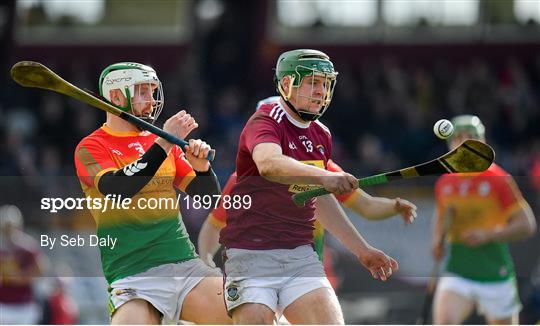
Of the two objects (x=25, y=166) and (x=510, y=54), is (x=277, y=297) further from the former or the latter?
(x=510, y=54)

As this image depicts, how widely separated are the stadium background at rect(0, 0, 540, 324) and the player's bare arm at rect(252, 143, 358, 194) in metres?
6.61

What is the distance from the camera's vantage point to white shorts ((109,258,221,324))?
619 centimetres

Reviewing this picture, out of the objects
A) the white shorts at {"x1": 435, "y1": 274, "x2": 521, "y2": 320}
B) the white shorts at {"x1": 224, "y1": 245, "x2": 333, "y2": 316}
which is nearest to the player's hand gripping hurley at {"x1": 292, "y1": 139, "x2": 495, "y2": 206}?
the white shorts at {"x1": 224, "y1": 245, "x2": 333, "y2": 316}

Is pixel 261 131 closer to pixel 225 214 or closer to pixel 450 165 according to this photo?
pixel 225 214

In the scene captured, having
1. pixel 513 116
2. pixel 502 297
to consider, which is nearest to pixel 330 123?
pixel 513 116

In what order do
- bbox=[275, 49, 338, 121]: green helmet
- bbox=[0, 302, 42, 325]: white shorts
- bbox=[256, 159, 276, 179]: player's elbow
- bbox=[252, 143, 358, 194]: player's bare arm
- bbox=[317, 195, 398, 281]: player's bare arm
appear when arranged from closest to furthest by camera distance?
1. bbox=[252, 143, 358, 194]: player's bare arm
2. bbox=[256, 159, 276, 179]: player's elbow
3. bbox=[275, 49, 338, 121]: green helmet
4. bbox=[317, 195, 398, 281]: player's bare arm
5. bbox=[0, 302, 42, 325]: white shorts

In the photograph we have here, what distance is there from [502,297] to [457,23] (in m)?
9.01

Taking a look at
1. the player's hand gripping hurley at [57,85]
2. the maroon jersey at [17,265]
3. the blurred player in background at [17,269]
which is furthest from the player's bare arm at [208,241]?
the maroon jersey at [17,265]

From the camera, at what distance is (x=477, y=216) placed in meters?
9.06

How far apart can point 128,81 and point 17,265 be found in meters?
5.15

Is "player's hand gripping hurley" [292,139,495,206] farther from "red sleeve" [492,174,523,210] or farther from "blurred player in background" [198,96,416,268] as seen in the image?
"red sleeve" [492,174,523,210]

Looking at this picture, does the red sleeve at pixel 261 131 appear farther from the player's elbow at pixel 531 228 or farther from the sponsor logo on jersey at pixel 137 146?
the player's elbow at pixel 531 228

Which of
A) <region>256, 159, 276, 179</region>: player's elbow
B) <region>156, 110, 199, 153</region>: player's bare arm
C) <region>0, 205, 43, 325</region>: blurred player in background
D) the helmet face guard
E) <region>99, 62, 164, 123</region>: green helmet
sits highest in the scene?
<region>99, 62, 164, 123</region>: green helmet

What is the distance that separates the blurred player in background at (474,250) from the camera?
895cm
